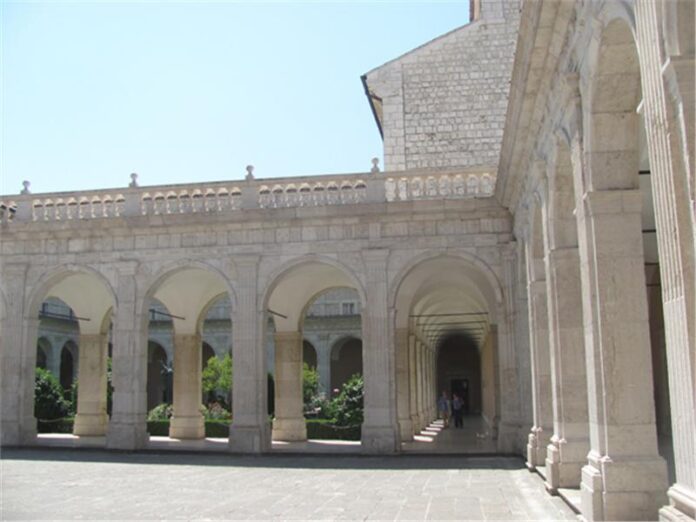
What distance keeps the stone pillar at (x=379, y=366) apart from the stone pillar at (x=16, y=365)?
9033mm

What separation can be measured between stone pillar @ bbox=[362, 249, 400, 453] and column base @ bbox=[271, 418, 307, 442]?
4.64 m

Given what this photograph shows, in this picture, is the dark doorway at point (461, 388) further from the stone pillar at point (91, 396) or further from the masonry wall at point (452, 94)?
the stone pillar at point (91, 396)

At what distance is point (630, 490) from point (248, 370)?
1232cm

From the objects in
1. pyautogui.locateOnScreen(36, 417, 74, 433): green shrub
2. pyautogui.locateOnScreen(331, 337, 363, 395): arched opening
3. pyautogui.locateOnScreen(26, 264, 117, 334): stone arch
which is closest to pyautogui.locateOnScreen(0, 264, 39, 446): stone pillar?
pyautogui.locateOnScreen(26, 264, 117, 334): stone arch

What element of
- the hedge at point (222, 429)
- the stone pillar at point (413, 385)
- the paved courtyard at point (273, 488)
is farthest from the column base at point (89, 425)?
the stone pillar at point (413, 385)

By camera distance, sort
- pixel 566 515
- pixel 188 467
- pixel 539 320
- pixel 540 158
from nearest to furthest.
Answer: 1. pixel 566 515
2. pixel 540 158
3. pixel 539 320
4. pixel 188 467

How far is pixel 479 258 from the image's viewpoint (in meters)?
18.2

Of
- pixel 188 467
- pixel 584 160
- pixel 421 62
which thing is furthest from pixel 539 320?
pixel 421 62

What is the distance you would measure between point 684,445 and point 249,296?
1427 centimetres

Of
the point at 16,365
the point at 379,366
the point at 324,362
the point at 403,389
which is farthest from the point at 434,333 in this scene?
the point at 16,365

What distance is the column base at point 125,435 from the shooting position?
19016 mm

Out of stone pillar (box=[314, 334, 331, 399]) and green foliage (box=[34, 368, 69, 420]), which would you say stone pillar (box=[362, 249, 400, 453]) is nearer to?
green foliage (box=[34, 368, 69, 420])

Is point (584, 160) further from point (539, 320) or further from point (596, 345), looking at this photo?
point (539, 320)

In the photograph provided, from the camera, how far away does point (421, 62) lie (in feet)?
80.3
